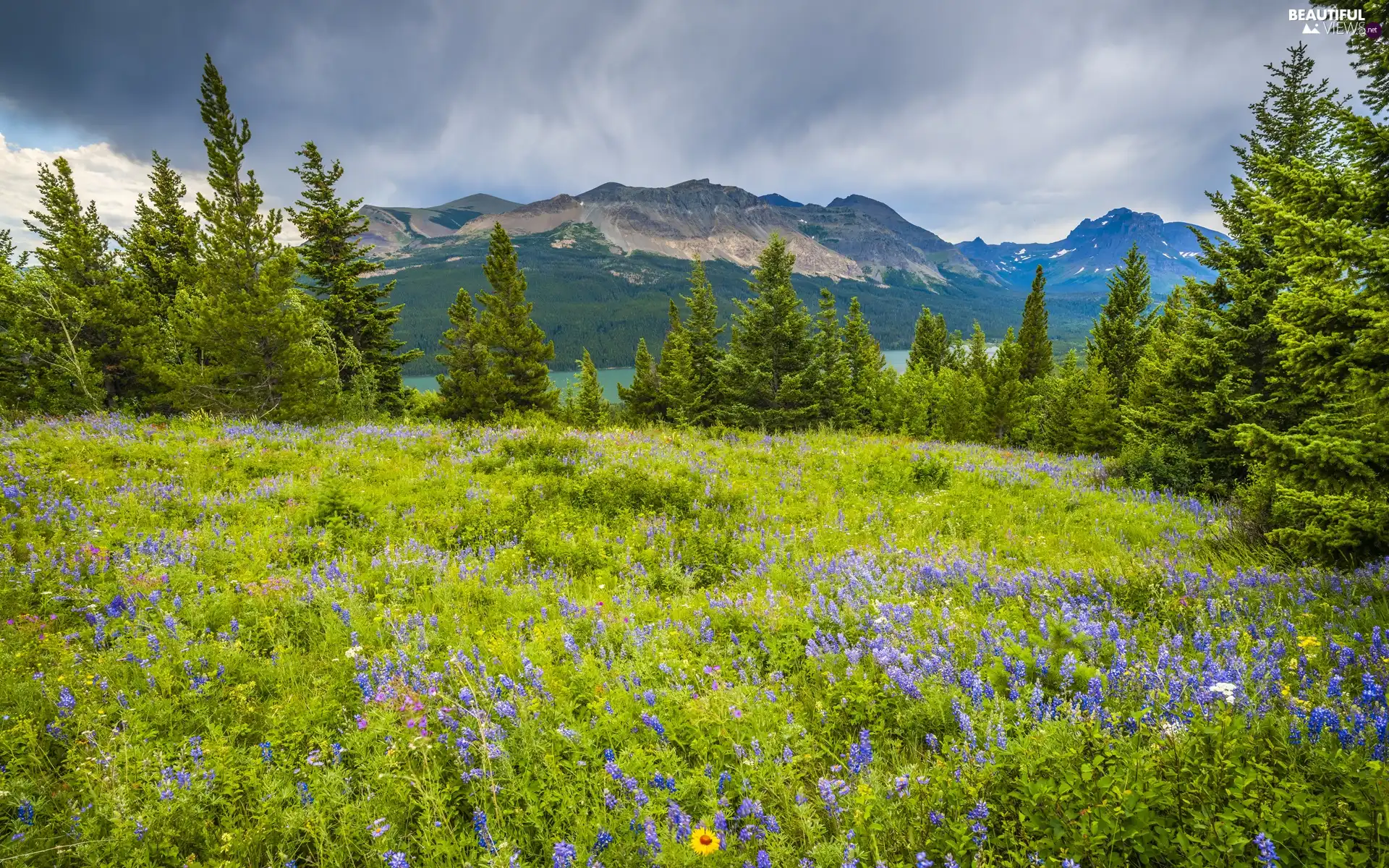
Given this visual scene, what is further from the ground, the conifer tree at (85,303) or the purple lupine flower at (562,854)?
the conifer tree at (85,303)

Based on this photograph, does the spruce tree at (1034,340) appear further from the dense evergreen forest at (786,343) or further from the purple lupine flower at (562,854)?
the purple lupine flower at (562,854)

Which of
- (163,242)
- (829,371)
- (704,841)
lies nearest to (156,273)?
(163,242)

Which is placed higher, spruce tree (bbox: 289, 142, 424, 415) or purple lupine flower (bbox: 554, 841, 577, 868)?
spruce tree (bbox: 289, 142, 424, 415)

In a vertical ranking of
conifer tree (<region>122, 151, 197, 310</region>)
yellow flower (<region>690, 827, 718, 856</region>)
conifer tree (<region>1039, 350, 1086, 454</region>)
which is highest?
conifer tree (<region>122, 151, 197, 310</region>)

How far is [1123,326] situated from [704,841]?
5048cm

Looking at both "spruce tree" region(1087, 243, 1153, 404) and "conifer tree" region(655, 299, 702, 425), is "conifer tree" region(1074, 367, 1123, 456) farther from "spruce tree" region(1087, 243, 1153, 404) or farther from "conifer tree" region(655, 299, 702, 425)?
"conifer tree" region(655, 299, 702, 425)

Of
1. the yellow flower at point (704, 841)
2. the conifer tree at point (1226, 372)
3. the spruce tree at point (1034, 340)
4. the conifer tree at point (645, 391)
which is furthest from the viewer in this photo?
the conifer tree at point (645, 391)

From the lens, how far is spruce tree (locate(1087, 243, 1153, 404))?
3853 centimetres

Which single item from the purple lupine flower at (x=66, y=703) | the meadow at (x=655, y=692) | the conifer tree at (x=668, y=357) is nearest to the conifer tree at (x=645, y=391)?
the conifer tree at (x=668, y=357)

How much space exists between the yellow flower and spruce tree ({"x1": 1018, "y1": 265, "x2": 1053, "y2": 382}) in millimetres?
53200

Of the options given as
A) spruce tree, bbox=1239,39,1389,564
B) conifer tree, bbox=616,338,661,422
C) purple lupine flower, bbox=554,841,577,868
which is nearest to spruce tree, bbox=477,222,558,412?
conifer tree, bbox=616,338,661,422

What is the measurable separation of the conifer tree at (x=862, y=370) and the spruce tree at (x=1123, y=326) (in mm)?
16399

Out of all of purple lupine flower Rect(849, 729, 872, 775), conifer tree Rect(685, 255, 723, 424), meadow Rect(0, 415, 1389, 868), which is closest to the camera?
meadow Rect(0, 415, 1389, 868)

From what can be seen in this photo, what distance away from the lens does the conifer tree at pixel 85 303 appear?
1593 cm
